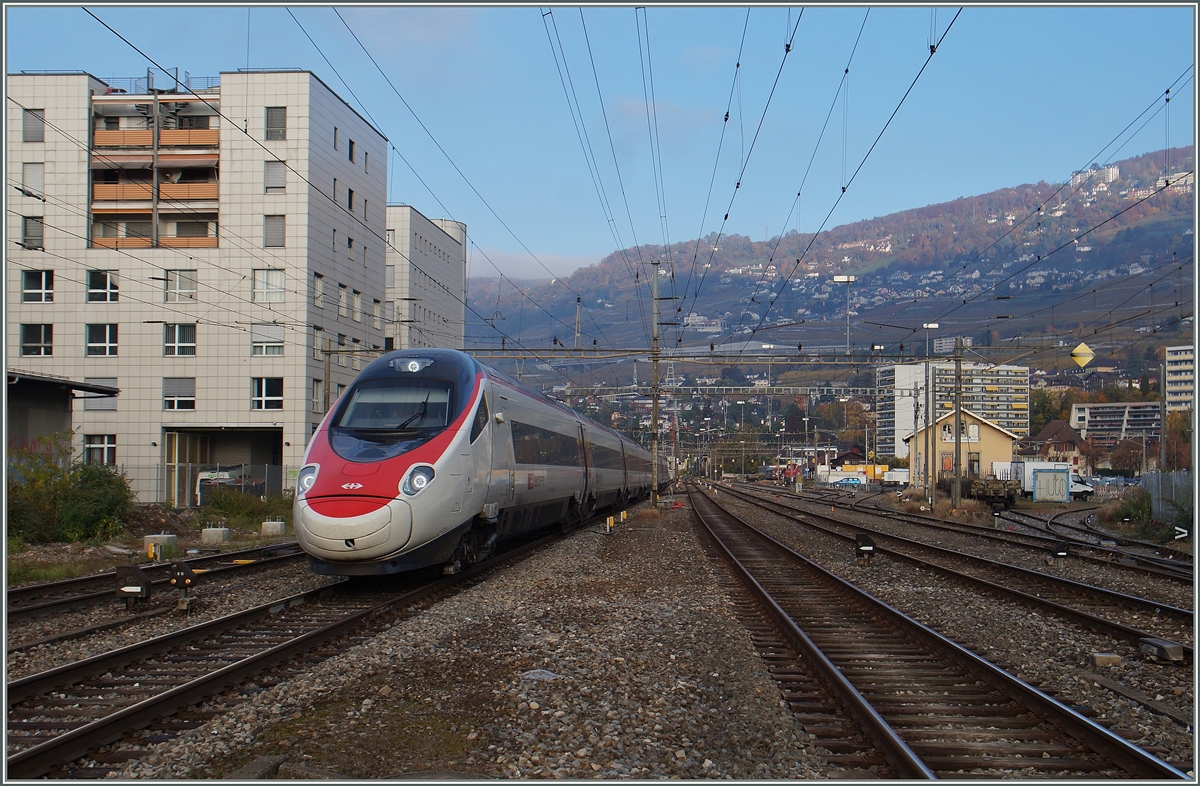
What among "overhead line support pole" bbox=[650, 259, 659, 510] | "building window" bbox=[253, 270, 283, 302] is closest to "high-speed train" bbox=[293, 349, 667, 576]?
"overhead line support pole" bbox=[650, 259, 659, 510]

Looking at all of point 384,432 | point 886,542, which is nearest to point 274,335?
point 886,542

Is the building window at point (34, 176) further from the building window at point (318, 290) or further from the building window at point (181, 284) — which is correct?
the building window at point (318, 290)

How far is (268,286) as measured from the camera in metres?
44.8

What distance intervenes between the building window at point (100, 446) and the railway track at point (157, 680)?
38.0 meters

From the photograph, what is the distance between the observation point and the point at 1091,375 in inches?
5802

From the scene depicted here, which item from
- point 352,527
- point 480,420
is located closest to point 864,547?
point 480,420

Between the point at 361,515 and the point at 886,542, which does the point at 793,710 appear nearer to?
the point at 361,515

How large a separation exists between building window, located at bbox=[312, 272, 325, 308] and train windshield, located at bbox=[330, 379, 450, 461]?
3342 centimetres

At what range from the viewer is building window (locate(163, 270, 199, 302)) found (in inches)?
1753

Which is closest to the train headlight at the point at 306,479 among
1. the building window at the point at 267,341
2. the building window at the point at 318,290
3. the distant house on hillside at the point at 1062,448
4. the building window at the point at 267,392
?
the building window at the point at 267,392

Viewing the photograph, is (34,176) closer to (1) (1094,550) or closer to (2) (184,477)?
(2) (184,477)

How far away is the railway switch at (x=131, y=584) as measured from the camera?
1120 cm

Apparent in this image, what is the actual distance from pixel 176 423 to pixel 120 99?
53.1 ft

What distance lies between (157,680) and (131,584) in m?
4.07
